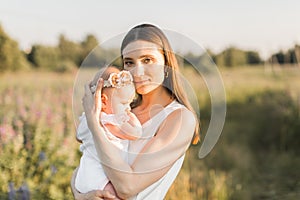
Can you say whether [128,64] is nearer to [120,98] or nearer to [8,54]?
[120,98]

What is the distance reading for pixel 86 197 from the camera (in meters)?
1.59

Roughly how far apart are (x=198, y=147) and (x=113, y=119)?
5.37 m

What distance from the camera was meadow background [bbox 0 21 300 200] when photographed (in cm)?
382

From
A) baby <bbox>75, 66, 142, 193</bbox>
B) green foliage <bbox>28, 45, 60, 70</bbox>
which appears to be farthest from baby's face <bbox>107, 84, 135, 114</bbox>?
green foliage <bbox>28, 45, 60, 70</bbox>

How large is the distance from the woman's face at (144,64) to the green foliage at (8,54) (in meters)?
8.41

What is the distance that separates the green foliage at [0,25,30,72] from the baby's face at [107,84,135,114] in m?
8.43

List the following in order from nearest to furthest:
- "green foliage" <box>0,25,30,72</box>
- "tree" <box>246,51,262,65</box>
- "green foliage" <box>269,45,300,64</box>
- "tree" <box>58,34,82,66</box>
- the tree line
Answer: the tree line, "green foliage" <box>0,25,30,72</box>, "green foliage" <box>269,45,300,64</box>, "tree" <box>58,34,82,66</box>, "tree" <box>246,51,262,65</box>

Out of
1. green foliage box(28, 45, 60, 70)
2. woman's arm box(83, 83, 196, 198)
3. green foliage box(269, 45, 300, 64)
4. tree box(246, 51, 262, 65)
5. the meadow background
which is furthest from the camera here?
tree box(246, 51, 262, 65)

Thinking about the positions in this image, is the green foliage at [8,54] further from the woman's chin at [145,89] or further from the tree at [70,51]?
the woman's chin at [145,89]

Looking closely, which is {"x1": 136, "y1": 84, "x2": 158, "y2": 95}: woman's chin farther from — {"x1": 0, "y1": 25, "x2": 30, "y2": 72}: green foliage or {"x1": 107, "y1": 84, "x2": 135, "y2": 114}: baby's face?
{"x1": 0, "y1": 25, "x2": 30, "y2": 72}: green foliage

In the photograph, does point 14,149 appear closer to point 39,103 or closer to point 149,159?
point 39,103

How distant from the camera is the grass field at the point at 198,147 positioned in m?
3.86

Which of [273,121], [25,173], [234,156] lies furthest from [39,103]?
[273,121]

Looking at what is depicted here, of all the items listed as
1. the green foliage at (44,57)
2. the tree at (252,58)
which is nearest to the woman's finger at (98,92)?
the green foliage at (44,57)
